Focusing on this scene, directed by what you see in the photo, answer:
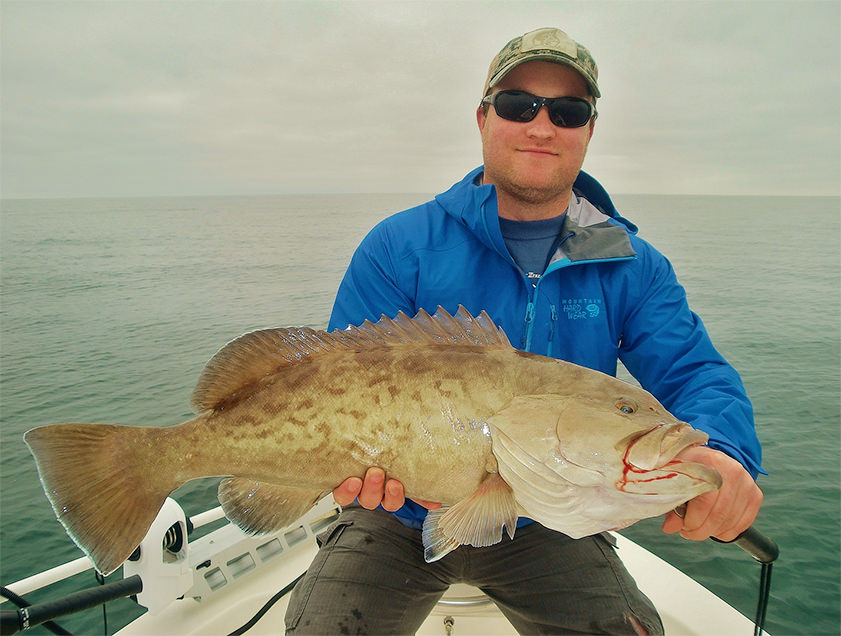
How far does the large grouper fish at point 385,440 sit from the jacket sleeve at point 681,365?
63 centimetres

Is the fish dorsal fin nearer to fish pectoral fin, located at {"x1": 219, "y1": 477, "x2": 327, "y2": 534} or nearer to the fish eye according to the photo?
fish pectoral fin, located at {"x1": 219, "y1": 477, "x2": 327, "y2": 534}

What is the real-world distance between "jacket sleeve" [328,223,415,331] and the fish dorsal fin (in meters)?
0.68

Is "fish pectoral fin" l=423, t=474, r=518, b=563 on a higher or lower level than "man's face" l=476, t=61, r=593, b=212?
lower

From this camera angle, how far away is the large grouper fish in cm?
192

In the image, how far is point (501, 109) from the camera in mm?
3164

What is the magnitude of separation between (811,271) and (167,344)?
97.5 feet

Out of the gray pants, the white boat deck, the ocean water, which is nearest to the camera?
the gray pants

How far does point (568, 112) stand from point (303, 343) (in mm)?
2091

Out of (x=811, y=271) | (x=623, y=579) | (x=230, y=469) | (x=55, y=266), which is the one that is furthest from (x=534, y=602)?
(x=55, y=266)

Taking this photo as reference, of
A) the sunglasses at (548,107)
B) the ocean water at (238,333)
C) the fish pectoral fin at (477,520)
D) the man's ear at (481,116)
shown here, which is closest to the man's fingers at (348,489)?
the fish pectoral fin at (477,520)

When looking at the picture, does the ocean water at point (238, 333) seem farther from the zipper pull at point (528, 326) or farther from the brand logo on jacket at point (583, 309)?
the brand logo on jacket at point (583, 309)

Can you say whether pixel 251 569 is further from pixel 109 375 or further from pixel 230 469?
pixel 109 375

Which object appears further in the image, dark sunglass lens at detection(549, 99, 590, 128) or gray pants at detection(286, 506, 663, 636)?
dark sunglass lens at detection(549, 99, 590, 128)

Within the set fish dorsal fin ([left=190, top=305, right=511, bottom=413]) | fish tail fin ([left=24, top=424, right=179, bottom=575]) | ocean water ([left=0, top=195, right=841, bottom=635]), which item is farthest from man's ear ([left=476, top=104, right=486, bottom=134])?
ocean water ([left=0, top=195, right=841, bottom=635])
